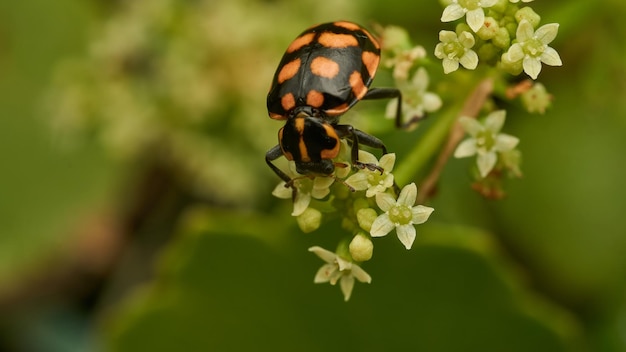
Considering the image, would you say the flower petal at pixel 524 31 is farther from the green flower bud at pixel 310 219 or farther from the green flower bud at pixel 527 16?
the green flower bud at pixel 310 219

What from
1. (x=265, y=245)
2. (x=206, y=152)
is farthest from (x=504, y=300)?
A: (x=206, y=152)

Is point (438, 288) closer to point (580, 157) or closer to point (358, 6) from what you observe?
point (580, 157)

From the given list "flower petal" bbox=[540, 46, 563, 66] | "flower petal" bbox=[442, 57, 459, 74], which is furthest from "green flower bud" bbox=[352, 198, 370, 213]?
"flower petal" bbox=[540, 46, 563, 66]

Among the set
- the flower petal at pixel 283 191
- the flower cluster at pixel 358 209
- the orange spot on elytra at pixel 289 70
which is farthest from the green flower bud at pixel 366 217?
the orange spot on elytra at pixel 289 70

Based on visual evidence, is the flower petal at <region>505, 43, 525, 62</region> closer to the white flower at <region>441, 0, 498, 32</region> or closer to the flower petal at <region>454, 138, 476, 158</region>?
the white flower at <region>441, 0, 498, 32</region>

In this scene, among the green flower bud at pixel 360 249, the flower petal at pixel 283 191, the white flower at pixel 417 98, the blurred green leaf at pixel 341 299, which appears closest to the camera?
the green flower bud at pixel 360 249

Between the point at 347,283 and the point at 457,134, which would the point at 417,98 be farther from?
the point at 347,283
